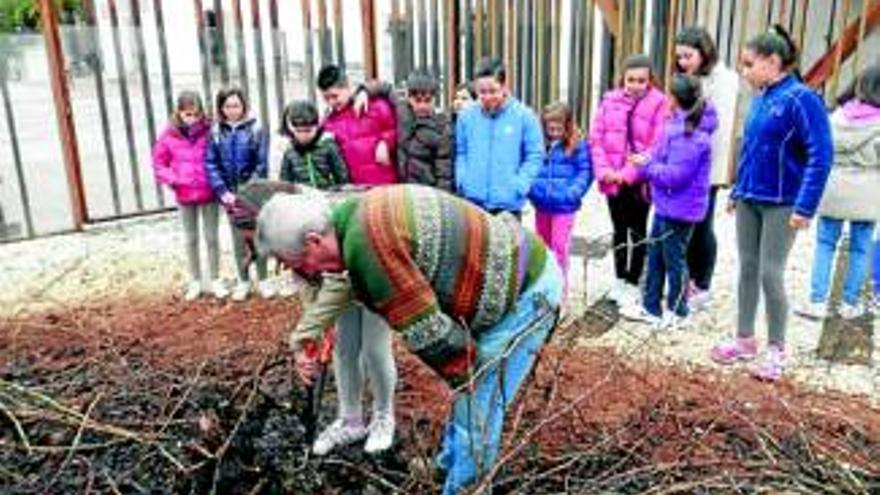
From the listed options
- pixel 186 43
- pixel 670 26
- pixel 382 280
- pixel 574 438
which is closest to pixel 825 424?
pixel 574 438

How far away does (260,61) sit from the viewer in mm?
6566

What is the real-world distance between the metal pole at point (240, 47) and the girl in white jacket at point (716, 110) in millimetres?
3327

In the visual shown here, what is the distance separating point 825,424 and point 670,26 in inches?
171

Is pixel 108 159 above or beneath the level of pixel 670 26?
beneath

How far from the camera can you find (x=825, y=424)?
3.37 m

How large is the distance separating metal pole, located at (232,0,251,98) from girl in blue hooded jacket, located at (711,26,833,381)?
384 centimetres

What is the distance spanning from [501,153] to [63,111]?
337 cm

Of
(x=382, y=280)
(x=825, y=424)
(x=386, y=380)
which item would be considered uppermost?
(x=382, y=280)

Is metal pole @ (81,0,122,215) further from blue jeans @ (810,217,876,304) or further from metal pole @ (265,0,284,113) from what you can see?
blue jeans @ (810,217,876,304)

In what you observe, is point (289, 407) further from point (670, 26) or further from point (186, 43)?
point (670, 26)

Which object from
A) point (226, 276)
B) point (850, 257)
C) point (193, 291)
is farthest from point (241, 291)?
point (850, 257)

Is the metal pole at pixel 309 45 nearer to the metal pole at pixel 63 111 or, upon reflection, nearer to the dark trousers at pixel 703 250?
the metal pole at pixel 63 111

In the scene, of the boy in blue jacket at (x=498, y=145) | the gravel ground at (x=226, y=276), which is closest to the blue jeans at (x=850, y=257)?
the gravel ground at (x=226, y=276)

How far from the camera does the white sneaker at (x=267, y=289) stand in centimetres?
510
